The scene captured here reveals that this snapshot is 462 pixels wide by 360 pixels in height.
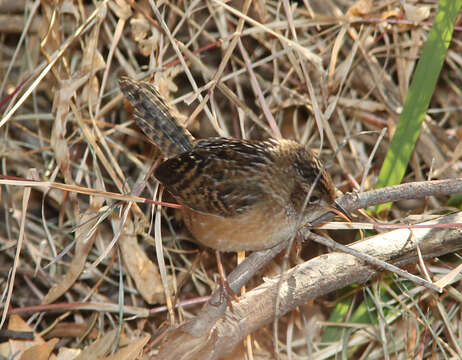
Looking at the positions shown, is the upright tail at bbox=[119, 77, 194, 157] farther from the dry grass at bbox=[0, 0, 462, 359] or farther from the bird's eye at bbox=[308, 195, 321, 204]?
the bird's eye at bbox=[308, 195, 321, 204]

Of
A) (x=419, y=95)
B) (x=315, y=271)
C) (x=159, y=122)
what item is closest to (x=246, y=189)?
(x=315, y=271)

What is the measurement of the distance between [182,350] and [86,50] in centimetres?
183

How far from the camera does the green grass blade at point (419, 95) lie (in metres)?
2.99

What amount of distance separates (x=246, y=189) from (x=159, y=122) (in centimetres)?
67

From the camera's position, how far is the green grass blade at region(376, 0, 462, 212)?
2986 mm

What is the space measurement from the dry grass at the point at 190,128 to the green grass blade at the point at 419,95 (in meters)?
0.17

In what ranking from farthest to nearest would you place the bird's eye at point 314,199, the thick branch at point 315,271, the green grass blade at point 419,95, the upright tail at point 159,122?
1. the upright tail at point 159,122
2. the green grass blade at point 419,95
3. the bird's eye at point 314,199
4. the thick branch at point 315,271

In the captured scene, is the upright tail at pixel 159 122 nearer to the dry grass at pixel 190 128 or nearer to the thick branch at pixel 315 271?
the dry grass at pixel 190 128

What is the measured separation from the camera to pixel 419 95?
300 centimetres

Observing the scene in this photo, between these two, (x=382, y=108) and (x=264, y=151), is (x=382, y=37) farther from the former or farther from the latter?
(x=264, y=151)

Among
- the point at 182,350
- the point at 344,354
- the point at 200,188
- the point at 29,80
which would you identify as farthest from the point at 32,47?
the point at 344,354

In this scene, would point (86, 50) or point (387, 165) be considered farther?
point (86, 50)

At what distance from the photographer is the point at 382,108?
348cm

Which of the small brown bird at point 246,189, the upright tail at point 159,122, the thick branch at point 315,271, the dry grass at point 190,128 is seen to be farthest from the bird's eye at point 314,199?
the upright tail at point 159,122
